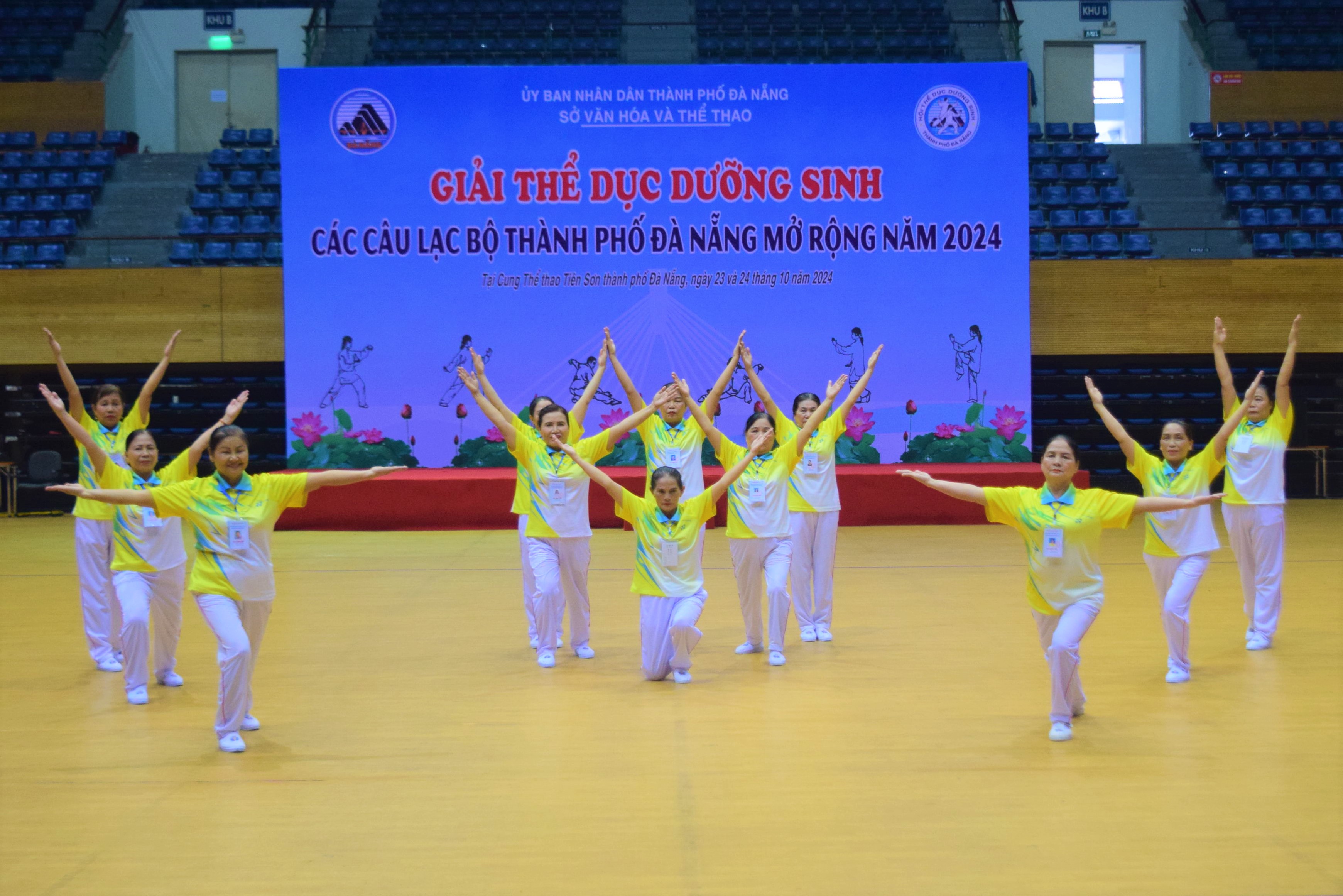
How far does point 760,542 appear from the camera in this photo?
7246 mm

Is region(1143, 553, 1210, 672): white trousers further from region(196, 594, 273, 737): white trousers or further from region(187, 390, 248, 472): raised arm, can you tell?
region(187, 390, 248, 472): raised arm

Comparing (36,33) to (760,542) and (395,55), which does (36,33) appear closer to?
(395,55)

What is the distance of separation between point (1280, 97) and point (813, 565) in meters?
15.6

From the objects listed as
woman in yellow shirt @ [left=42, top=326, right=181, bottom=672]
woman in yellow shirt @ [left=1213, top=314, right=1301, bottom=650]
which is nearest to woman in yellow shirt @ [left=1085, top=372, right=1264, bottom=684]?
woman in yellow shirt @ [left=1213, top=314, right=1301, bottom=650]

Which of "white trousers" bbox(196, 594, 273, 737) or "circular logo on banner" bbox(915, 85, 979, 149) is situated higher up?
"circular logo on banner" bbox(915, 85, 979, 149)

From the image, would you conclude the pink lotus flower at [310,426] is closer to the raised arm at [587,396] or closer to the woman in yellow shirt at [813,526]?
the raised arm at [587,396]

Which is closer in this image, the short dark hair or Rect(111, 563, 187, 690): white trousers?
Rect(111, 563, 187, 690): white trousers

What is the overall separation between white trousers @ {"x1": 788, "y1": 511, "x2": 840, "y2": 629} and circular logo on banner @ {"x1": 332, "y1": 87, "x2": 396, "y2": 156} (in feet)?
30.4

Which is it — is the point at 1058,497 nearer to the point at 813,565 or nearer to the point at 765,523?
the point at 765,523

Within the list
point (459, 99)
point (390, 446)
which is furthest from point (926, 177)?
point (390, 446)

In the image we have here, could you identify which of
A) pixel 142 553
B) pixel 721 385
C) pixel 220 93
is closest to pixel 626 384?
pixel 721 385

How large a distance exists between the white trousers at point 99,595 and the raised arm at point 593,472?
2804 millimetres

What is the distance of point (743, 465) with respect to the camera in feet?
21.7

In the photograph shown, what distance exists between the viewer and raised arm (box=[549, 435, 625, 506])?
6.39m
